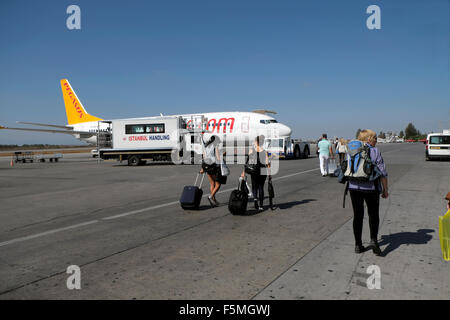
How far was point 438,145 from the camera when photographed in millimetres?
22469

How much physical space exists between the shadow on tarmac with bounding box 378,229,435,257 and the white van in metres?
20.1

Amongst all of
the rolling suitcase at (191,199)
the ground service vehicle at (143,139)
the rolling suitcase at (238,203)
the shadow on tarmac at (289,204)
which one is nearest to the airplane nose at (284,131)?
the ground service vehicle at (143,139)

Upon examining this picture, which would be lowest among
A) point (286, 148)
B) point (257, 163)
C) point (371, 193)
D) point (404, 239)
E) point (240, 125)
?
point (404, 239)

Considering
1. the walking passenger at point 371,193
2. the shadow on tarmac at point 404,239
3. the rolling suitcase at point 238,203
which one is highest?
the walking passenger at point 371,193

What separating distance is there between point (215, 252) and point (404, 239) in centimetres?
297

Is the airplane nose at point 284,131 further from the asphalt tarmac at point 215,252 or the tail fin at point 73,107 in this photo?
the tail fin at point 73,107

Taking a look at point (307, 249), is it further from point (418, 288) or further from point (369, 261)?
point (418, 288)

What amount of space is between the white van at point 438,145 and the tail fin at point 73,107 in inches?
1222

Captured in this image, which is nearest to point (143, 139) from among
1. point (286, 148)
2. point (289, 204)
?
point (286, 148)

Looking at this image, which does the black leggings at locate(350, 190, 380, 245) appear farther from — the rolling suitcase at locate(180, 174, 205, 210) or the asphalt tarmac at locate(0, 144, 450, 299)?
the rolling suitcase at locate(180, 174, 205, 210)

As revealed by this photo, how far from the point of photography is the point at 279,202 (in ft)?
28.2

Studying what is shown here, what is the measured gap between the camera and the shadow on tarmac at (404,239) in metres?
4.91

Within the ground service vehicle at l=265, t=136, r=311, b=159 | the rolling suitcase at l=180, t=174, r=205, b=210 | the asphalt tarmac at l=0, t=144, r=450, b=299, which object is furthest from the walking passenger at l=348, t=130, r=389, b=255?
the ground service vehicle at l=265, t=136, r=311, b=159

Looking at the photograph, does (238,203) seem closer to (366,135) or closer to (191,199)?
(191,199)
